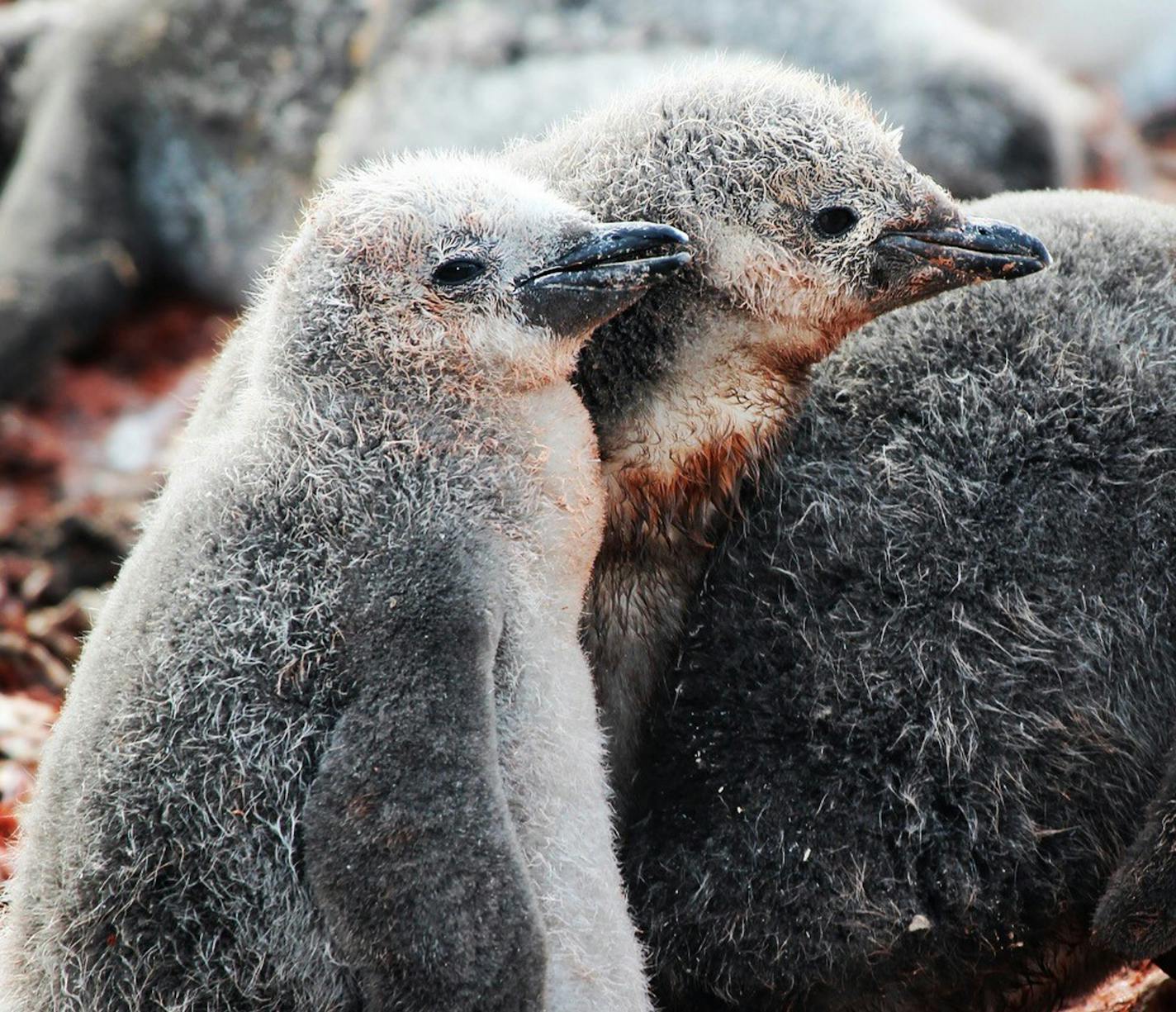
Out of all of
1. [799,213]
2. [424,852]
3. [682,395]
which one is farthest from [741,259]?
[424,852]

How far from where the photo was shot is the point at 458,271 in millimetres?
3537

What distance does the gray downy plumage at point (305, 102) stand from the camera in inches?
340

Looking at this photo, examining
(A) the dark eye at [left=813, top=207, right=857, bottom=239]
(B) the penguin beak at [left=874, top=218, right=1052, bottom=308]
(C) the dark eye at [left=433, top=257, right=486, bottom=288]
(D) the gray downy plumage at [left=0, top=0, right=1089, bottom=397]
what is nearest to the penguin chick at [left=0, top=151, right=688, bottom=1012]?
(C) the dark eye at [left=433, top=257, right=486, bottom=288]

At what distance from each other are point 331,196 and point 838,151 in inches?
41.8

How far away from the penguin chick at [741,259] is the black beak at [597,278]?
0.22 metres

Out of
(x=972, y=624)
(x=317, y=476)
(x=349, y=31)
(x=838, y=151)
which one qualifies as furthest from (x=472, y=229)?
(x=349, y=31)

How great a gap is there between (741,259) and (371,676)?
1214mm

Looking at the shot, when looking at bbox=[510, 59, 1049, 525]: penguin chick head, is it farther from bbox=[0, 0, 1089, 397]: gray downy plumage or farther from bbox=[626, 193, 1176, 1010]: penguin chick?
bbox=[0, 0, 1089, 397]: gray downy plumage

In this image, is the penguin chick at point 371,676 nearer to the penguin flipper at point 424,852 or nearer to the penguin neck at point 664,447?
the penguin flipper at point 424,852

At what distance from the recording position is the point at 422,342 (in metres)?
3.51

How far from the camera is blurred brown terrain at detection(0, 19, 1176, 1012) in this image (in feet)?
17.7

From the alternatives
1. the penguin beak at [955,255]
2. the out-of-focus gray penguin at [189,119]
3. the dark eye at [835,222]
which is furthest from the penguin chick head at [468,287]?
the out-of-focus gray penguin at [189,119]

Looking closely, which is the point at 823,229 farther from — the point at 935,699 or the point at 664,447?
the point at 935,699

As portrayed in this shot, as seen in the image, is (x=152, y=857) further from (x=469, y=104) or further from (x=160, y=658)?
(x=469, y=104)
